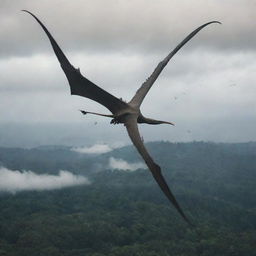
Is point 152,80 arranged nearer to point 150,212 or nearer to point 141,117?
point 141,117

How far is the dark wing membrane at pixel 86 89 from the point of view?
4.65m

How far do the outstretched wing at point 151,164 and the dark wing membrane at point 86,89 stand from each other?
320mm

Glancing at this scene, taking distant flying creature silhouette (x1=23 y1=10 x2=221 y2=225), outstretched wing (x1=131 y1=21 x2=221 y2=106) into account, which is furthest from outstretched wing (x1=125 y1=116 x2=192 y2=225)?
outstretched wing (x1=131 y1=21 x2=221 y2=106)

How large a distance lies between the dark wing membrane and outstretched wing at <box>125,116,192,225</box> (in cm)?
32

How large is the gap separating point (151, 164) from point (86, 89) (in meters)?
1.40

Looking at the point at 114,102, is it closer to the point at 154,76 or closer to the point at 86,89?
the point at 86,89

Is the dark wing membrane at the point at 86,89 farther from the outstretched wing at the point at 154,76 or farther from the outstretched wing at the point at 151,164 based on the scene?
the outstretched wing at the point at 154,76

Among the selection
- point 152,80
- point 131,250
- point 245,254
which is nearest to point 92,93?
point 152,80

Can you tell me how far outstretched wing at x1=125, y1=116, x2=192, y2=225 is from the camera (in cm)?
382

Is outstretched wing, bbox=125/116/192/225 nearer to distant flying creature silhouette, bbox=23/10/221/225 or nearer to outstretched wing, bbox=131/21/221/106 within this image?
distant flying creature silhouette, bbox=23/10/221/225

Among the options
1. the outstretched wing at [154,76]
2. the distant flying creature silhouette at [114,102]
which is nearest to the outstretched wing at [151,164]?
the distant flying creature silhouette at [114,102]

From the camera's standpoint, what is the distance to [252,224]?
161 m

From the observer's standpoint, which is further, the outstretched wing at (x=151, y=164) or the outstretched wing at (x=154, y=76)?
the outstretched wing at (x=154, y=76)

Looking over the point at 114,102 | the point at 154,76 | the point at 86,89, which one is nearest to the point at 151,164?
the point at 114,102
